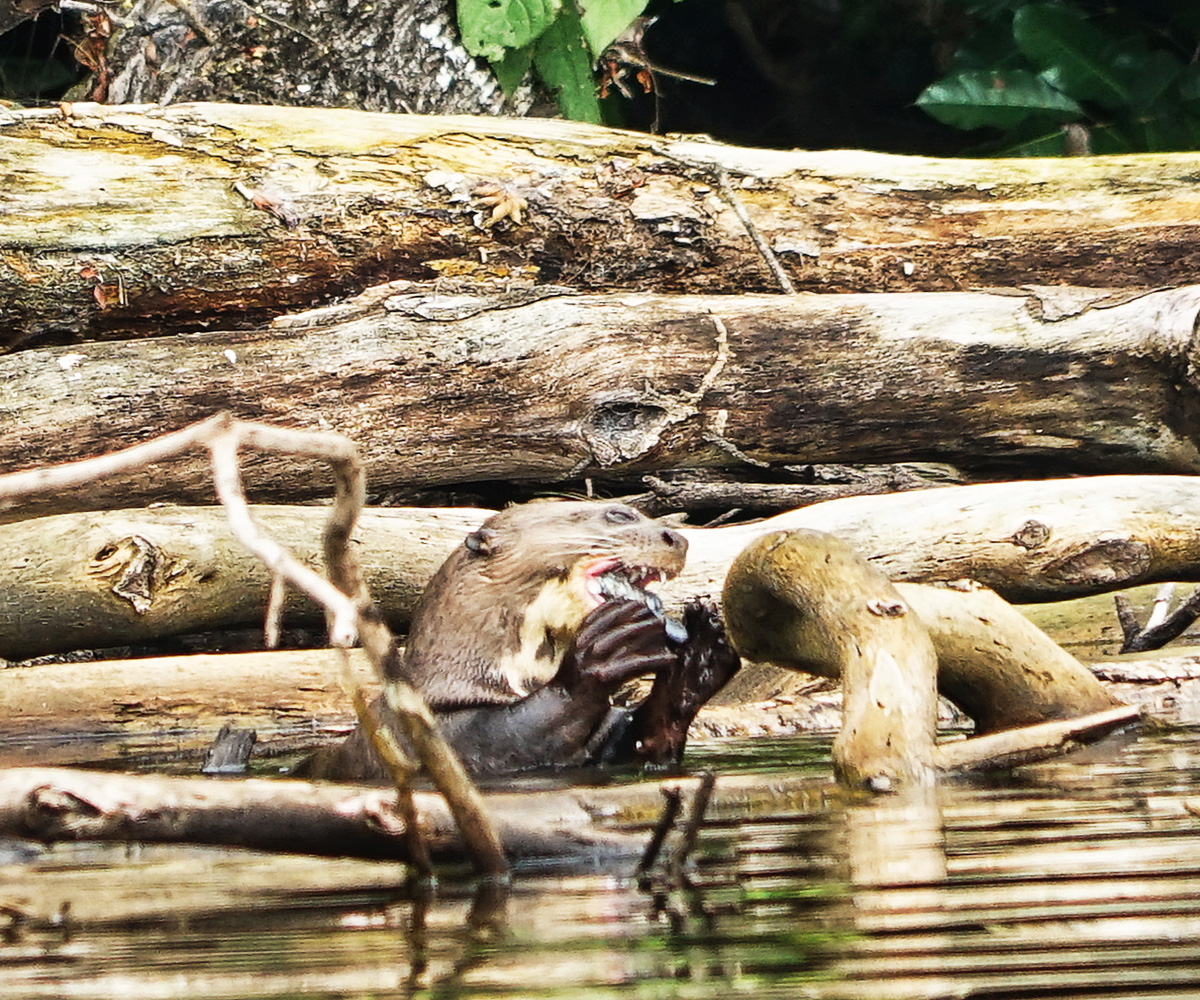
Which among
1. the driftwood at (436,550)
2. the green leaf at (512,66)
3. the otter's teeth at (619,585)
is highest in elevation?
the green leaf at (512,66)

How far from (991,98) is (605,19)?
158 centimetres

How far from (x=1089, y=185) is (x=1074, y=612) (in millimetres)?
1591

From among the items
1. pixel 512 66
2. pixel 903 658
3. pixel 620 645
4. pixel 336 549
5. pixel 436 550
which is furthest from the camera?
pixel 512 66

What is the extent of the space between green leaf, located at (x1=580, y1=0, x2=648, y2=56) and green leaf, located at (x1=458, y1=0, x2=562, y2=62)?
0.14m

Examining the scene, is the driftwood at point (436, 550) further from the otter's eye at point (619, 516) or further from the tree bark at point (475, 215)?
the tree bark at point (475, 215)

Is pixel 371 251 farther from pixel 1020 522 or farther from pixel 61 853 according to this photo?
pixel 61 853

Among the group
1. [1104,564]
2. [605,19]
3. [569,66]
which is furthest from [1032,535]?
[569,66]

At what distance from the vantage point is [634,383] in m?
4.19

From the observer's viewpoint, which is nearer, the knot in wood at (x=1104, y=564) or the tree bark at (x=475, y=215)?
the knot in wood at (x=1104, y=564)

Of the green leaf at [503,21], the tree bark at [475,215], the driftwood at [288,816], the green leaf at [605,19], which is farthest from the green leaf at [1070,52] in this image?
the driftwood at [288,816]

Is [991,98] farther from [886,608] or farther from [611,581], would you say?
[886,608]

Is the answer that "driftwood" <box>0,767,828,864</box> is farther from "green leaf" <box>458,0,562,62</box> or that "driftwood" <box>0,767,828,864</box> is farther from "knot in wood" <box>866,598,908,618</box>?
"green leaf" <box>458,0,562,62</box>

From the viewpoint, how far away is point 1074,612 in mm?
3879

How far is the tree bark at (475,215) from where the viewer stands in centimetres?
422
